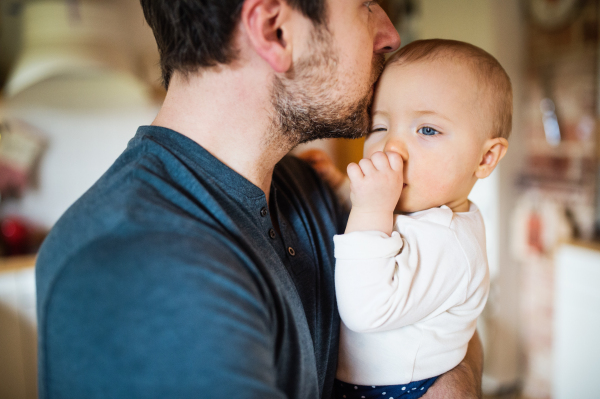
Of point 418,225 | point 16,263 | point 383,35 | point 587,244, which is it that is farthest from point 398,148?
point 16,263

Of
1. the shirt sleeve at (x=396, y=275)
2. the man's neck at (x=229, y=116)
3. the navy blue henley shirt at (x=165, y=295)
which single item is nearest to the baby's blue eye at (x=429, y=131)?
the shirt sleeve at (x=396, y=275)

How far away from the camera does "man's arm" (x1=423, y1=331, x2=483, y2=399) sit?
1009 mm

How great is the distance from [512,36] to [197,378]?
281cm

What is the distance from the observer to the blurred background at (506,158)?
2.19m

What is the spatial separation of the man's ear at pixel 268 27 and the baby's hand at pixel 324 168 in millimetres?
449

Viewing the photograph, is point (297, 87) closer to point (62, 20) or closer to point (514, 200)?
point (62, 20)

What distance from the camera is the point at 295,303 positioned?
31.8 inches

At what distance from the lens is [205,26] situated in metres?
0.90

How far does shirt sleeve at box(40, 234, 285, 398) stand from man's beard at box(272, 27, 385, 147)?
0.42 metres

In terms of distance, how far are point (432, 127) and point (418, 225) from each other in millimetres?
222

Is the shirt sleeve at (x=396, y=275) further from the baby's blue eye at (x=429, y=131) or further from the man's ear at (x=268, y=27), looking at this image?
the man's ear at (x=268, y=27)

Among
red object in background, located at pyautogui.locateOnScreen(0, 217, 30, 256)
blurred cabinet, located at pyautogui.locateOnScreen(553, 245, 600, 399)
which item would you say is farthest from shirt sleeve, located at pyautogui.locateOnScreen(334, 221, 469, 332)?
red object in background, located at pyautogui.locateOnScreen(0, 217, 30, 256)

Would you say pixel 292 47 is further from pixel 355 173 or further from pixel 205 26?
pixel 355 173

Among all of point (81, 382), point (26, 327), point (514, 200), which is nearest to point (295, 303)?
point (81, 382)
